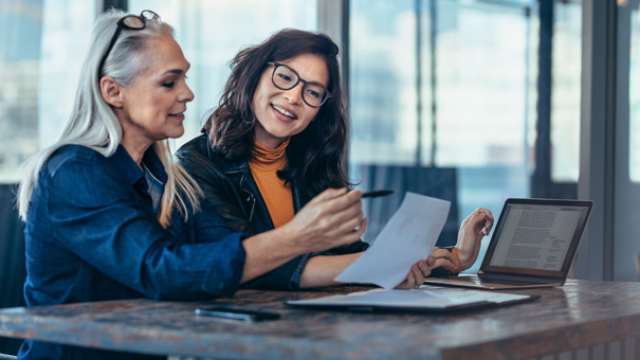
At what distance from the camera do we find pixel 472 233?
69.2 inches

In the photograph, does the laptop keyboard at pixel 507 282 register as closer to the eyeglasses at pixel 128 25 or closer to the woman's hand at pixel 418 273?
the woman's hand at pixel 418 273

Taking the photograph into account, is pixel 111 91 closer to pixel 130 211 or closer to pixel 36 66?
pixel 130 211

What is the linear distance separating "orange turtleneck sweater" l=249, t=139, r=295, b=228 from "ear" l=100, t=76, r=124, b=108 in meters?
0.61

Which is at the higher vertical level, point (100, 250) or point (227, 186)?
point (227, 186)

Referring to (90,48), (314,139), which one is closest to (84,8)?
(314,139)

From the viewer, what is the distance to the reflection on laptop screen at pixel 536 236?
5.23ft

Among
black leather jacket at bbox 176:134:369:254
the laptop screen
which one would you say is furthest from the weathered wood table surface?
black leather jacket at bbox 176:134:369:254

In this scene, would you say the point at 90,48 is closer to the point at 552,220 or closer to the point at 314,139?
the point at 314,139

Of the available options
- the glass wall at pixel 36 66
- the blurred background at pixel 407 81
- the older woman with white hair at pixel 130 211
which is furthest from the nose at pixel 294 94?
the blurred background at pixel 407 81

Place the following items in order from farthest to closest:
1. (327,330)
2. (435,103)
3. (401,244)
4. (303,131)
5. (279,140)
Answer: (435,103)
(303,131)
(279,140)
(401,244)
(327,330)

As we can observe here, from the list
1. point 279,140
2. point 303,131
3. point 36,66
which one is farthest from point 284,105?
point 36,66

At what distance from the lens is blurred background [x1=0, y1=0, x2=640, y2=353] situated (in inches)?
114

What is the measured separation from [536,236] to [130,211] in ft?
3.60

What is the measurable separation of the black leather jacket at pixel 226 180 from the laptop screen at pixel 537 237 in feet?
2.23
